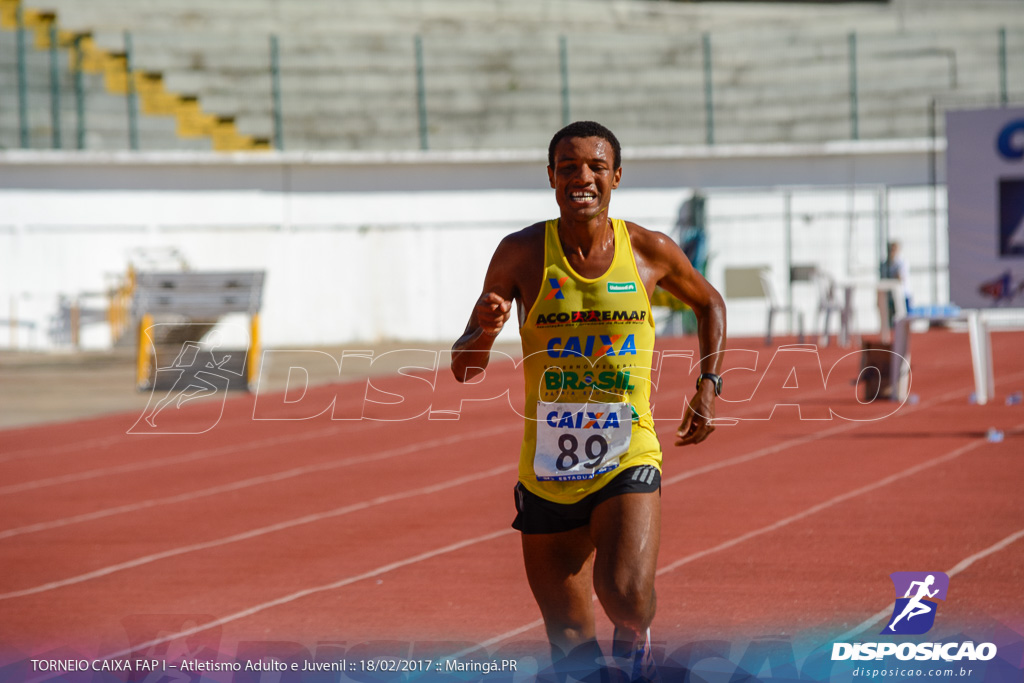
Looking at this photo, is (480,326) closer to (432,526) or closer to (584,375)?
(584,375)

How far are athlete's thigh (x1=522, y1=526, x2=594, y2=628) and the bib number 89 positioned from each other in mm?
189

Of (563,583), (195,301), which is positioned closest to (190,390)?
(195,301)

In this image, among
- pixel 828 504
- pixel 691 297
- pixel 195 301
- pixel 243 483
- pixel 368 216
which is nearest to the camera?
pixel 691 297

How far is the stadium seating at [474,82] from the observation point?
2711cm

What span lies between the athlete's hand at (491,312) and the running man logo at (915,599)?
7.77 ft

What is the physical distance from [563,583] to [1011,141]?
7.57 meters

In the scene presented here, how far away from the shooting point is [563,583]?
3.70 m

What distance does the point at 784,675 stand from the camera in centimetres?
444

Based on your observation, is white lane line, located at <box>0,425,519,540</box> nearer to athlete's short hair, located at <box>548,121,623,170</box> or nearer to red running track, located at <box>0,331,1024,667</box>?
Answer: red running track, located at <box>0,331,1024,667</box>

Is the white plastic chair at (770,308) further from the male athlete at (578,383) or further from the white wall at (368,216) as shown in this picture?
the male athlete at (578,383)

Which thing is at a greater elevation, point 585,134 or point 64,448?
point 585,134

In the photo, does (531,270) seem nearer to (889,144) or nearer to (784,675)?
(784,675)

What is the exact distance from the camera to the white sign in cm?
997

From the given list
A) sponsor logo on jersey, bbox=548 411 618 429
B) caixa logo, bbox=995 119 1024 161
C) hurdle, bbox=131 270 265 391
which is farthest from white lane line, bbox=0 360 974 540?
hurdle, bbox=131 270 265 391
